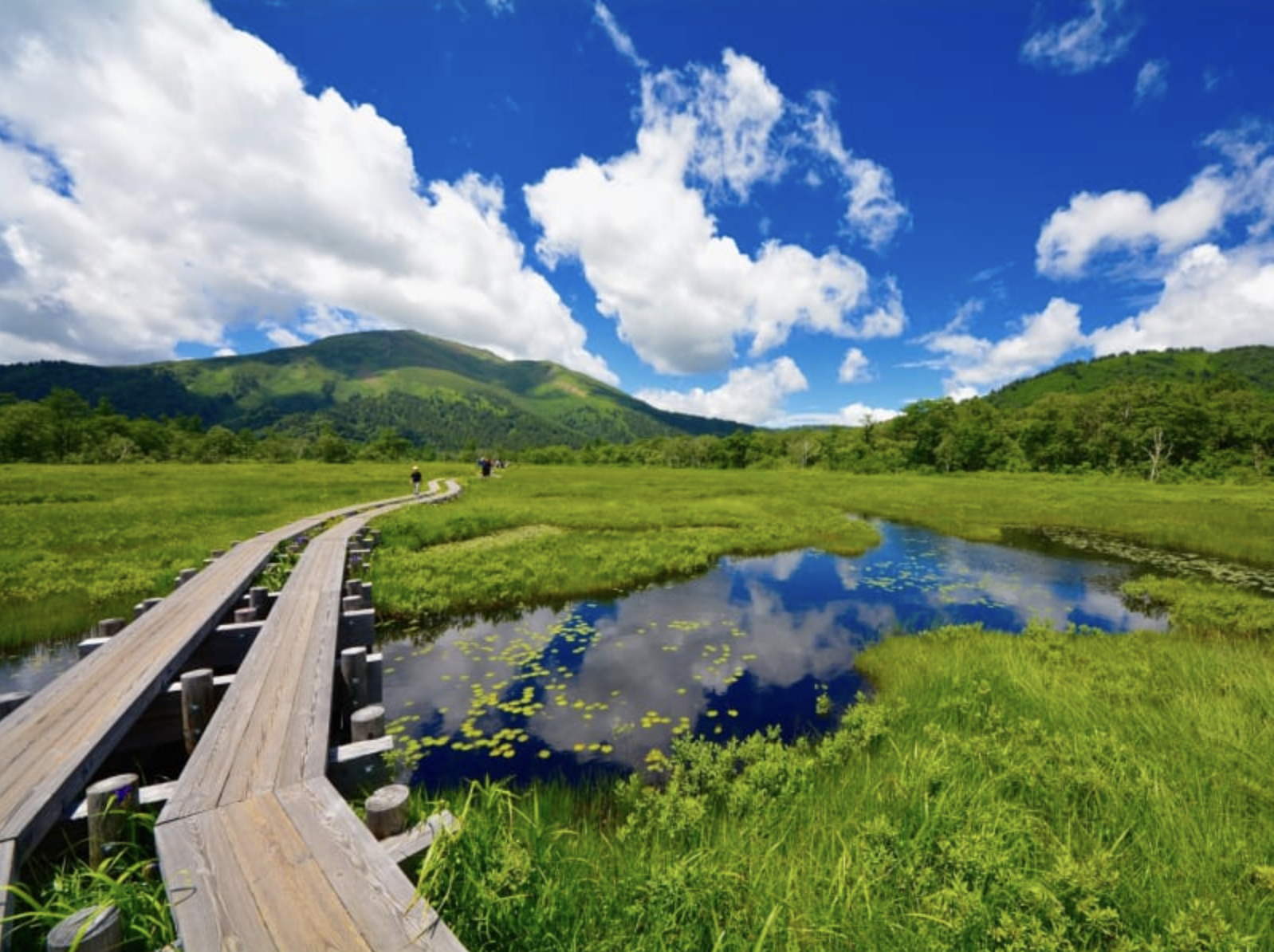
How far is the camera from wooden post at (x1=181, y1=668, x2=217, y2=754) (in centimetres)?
667

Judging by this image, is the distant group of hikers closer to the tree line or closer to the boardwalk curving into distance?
the boardwalk curving into distance

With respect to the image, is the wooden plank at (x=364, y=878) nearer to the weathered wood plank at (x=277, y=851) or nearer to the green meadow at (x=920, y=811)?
the weathered wood plank at (x=277, y=851)

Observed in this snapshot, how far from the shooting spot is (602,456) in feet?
494

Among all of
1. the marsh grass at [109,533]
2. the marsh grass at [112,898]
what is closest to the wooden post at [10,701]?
the marsh grass at [112,898]

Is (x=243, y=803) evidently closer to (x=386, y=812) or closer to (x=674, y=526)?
(x=386, y=812)

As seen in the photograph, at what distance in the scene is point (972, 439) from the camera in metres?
91.6

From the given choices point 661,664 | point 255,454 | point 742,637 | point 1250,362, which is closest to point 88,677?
point 661,664

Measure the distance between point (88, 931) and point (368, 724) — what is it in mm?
3004

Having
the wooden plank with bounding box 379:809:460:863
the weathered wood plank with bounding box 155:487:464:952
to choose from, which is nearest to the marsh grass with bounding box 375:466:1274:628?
the weathered wood plank with bounding box 155:487:464:952

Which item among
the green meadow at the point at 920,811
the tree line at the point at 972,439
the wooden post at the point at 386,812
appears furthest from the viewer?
the tree line at the point at 972,439

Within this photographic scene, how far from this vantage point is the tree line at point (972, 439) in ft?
257

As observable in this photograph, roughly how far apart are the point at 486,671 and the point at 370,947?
8.04m

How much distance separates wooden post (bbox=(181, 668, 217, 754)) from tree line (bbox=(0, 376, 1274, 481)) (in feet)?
340

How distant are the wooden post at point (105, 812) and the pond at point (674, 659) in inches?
142
